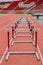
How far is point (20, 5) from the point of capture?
25.8 meters

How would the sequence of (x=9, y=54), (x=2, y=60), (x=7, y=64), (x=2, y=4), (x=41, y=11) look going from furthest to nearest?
(x=2, y=4) → (x=41, y=11) → (x=9, y=54) → (x=2, y=60) → (x=7, y=64)

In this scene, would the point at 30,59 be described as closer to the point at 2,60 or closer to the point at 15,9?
the point at 2,60

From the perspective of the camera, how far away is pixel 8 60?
346 centimetres

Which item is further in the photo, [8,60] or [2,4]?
[2,4]

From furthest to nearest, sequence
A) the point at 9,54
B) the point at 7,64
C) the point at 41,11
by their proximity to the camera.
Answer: the point at 41,11
the point at 9,54
the point at 7,64

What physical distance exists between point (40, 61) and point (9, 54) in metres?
0.70

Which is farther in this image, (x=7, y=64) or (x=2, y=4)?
(x=2, y=4)

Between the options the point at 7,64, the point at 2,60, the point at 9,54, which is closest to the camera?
the point at 7,64

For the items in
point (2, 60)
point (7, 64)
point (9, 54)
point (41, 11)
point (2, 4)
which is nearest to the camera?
point (7, 64)

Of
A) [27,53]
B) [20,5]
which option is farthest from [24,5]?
[27,53]

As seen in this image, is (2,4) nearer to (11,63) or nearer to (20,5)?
(20,5)

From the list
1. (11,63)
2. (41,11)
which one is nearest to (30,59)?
(11,63)

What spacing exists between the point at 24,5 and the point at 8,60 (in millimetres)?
22637

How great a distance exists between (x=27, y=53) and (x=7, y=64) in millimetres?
789
